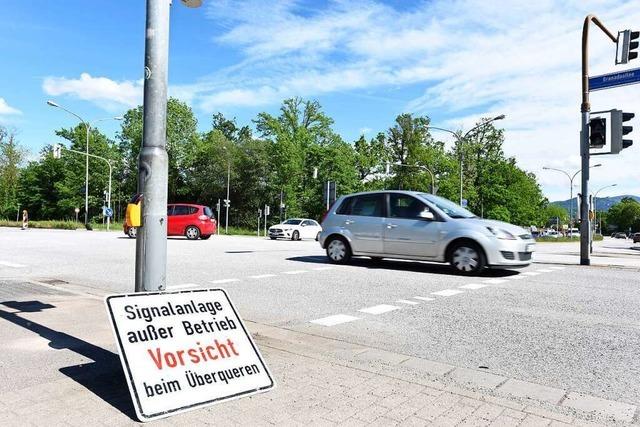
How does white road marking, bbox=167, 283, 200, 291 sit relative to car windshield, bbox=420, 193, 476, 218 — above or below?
below

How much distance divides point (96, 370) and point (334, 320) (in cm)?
284

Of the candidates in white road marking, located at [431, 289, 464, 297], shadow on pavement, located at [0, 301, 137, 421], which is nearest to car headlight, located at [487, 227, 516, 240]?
white road marking, located at [431, 289, 464, 297]

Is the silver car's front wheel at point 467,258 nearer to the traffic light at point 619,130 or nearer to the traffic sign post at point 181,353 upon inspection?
the traffic light at point 619,130

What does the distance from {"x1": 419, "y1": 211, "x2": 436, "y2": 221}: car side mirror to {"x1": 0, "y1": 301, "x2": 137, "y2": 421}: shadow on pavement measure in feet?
25.2

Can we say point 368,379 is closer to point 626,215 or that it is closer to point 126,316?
point 126,316

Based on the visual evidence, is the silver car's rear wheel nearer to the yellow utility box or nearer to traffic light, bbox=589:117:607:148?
traffic light, bbox=589:117:607:148

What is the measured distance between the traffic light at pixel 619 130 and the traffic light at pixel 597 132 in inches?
7.7

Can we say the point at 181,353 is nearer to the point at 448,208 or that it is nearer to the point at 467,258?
the point at 467,258

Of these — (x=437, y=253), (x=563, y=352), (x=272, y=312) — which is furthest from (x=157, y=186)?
(x=437, y=253)

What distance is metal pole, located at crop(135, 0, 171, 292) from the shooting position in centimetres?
394

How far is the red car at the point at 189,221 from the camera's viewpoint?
25.0 m

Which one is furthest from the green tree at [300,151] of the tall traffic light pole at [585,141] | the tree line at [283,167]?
the tall traffic light pole at [585,141]

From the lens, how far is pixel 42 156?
7675 cm

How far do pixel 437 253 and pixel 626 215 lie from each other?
150 meters
